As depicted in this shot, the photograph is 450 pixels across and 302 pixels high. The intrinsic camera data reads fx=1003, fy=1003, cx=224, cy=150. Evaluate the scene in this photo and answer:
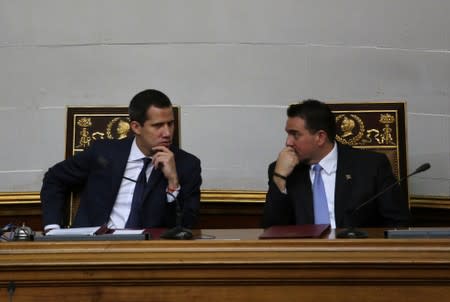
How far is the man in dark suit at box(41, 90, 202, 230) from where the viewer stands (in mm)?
3658

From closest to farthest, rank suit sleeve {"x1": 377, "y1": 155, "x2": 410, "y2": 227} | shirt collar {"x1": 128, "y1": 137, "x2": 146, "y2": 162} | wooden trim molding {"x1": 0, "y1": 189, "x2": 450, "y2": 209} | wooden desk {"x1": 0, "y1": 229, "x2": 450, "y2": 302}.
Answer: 1. wooden desk {"x1": 0, "y1": 229, "x2": 450, "y2": 302}
2. suit sleeve {"x1": 377, "y1": 155, "x2": 410, "y2": 227}
3. shirt collar {"x1": 128, "y1": 137, "x2": 146, "y2": 162}
4. wooden trim molding {"x1": 0, "y1": 189, "x2": 450, "y2": 209}

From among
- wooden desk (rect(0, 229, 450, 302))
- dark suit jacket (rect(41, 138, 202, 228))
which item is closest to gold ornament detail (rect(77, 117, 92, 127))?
dark suit jacket (rect(41, 138, 202, 228))

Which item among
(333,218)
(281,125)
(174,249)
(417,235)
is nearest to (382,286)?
(417,235)

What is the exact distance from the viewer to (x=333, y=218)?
3.59 meters

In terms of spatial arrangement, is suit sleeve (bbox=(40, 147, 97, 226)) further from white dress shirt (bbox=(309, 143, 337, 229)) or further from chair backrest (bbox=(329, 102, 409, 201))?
chair backrest (bbox=(329, 102, 409, 201))

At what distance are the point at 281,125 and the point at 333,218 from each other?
95 centimetres

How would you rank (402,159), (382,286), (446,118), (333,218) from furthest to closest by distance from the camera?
(446,118), (402,159), (333,218), (382,286)

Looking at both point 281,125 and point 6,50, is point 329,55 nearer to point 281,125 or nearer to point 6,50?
point 281,125

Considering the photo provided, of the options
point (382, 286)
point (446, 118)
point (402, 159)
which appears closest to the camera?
point (382, 286)

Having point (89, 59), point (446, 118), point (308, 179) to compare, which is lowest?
point (308, 179)

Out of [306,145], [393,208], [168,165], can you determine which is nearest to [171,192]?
[168,165]

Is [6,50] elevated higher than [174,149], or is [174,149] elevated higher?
[6,50]

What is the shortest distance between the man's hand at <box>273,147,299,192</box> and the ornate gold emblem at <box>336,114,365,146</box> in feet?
1.12

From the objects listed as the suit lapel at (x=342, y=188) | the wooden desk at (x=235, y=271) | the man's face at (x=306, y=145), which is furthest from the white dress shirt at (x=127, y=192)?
the wooden desk at (x=235, y=271)
